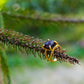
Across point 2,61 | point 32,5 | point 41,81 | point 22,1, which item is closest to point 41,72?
point 41,81

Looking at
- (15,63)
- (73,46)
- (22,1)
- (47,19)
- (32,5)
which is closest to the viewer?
→ (47,19)

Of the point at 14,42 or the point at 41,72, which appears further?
the point at 41,72

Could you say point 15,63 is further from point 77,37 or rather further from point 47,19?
point 47,19

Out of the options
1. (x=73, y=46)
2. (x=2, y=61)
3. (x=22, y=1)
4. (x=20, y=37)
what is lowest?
(x=73, y=46)

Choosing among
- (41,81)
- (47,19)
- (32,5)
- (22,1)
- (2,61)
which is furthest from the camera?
(41,81)

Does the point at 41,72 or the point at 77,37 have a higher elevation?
the point at 77,37

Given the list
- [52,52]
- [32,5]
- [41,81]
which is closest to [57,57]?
[52,52]

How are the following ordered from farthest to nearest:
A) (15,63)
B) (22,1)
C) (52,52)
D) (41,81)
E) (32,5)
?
(15,63)
(41,81)
(32,5)
(22,1)
(52,52)

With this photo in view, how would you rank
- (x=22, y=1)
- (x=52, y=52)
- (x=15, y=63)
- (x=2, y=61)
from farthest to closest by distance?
(x=15, y=63) < (x=22, y=1) < (x=2, y=61) < (x=52, y=52)

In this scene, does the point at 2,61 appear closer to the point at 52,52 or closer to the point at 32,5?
the point at 52,52
